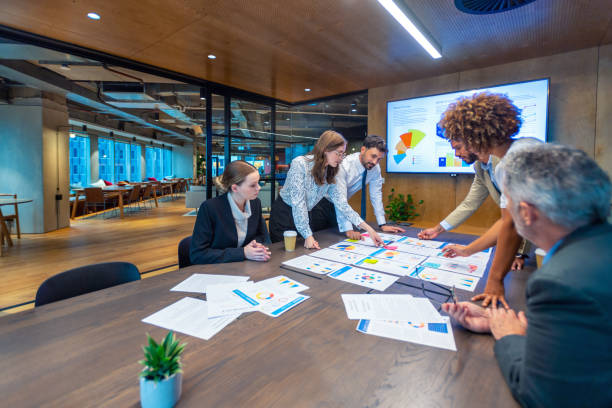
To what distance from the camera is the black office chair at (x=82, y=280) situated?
4.19 feet

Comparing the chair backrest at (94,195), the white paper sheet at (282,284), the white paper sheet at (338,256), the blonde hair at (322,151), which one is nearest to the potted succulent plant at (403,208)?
the blonde hair at (322,151)

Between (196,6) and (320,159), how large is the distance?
1.72m

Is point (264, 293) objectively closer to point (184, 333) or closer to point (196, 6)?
point (184, 333)

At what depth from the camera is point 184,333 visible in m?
0.92

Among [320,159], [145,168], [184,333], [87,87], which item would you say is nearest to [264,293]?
[184,333]

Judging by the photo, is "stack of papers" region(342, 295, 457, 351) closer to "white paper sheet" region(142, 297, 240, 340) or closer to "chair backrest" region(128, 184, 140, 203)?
"white paper sheet" region(142, 297, 240, 340)

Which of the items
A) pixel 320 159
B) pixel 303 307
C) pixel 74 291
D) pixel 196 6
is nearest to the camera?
pixel 303 307

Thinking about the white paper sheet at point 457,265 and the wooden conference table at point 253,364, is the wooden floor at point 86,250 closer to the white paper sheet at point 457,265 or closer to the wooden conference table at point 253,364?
the white paper sheet at point 457,265

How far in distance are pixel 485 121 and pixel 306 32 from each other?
2310 millimetres

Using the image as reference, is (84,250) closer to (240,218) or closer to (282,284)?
(240,218)

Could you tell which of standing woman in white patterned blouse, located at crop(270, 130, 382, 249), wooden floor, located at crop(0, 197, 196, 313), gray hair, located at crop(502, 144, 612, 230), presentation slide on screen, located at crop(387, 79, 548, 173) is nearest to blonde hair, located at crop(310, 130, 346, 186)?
standing woman in white patterned blouse, located at crop(270, 130, 382, 249)

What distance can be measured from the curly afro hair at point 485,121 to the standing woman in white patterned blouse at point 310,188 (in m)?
0.86

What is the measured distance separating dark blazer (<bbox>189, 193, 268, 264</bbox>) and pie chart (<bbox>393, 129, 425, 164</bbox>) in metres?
3.33

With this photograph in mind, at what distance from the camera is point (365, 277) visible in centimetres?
138
